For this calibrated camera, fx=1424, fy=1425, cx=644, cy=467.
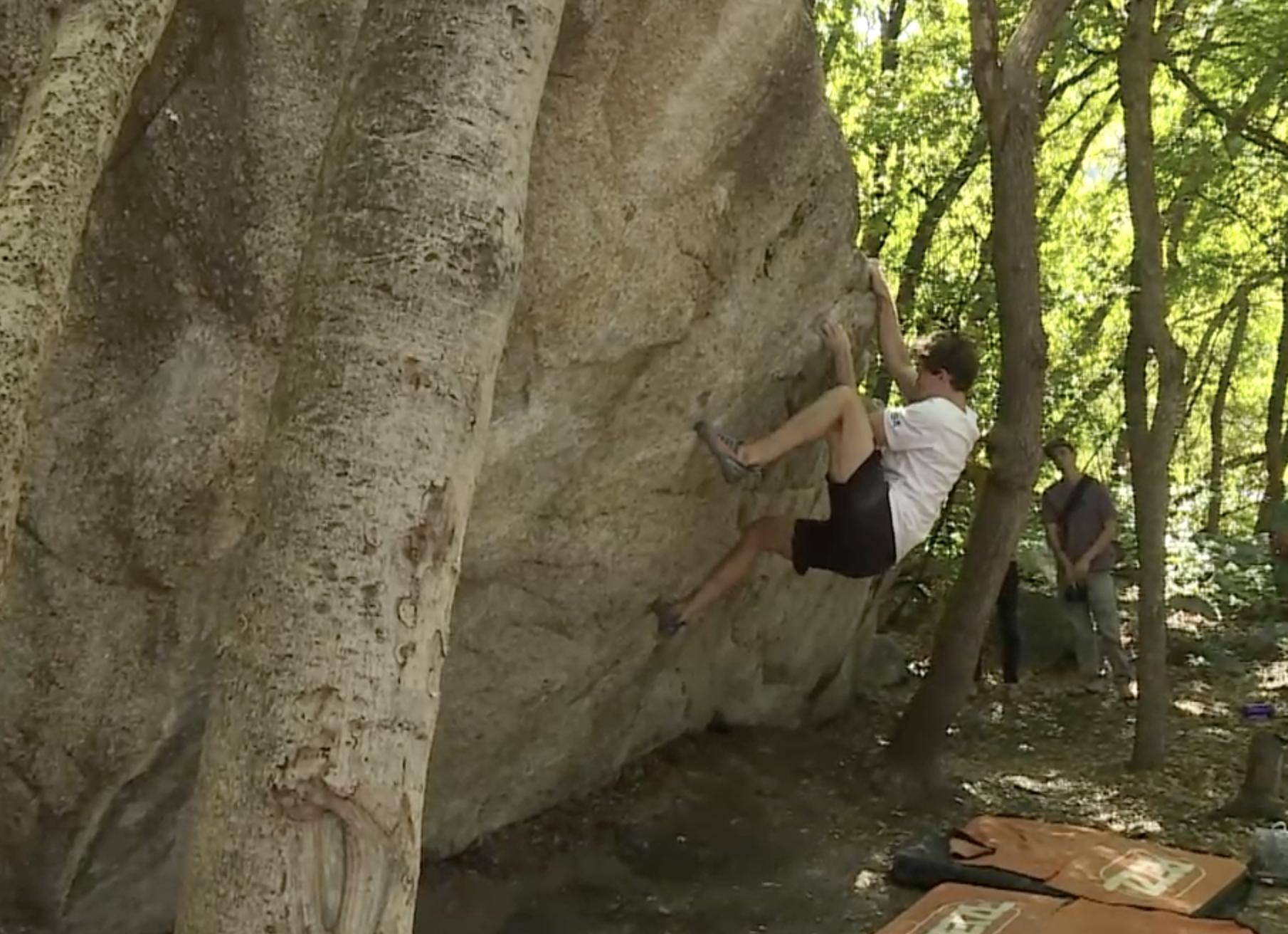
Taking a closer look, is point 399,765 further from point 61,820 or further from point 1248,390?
Result: point 1248,390

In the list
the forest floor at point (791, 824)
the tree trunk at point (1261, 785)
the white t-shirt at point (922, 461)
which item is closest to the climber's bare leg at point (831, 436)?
the white t-shirt at point (922, 461)

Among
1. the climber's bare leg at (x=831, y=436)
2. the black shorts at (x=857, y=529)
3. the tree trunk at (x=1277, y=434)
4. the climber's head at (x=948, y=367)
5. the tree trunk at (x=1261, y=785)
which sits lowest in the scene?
the tree trunk at (x=1261, y=785)

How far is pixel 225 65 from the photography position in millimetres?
4285

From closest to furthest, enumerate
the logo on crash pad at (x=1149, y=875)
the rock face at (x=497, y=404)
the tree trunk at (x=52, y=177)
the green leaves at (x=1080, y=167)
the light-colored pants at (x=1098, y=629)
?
the tree trunk at (x=52, y=177) < the rock face at (x=497, y=404) < the logo on crash pad at (x=1149, y=875) < the light-colored pants at (x=1098, y=629) < the green leaves at (x=1080, y=167)

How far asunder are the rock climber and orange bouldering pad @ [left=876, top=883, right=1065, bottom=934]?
140 centimetres

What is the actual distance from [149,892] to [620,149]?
3090 mm

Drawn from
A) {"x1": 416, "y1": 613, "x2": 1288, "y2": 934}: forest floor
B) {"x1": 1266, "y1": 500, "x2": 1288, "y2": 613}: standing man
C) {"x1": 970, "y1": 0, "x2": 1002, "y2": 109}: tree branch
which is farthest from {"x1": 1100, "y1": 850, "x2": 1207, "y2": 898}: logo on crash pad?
{"x1": 970, "y1": 0, "x2": 1002, "y2": 109}: tree branch

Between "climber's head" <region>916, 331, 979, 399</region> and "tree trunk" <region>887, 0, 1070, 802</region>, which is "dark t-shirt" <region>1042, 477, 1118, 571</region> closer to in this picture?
"tree trunk" <region>887, 0, 1070, 802</region>

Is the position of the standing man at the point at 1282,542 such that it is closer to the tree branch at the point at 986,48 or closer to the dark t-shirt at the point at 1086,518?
the dark t-shirt at the point at 1086,518

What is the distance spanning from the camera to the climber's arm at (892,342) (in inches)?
259

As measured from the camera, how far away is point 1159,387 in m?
8.31

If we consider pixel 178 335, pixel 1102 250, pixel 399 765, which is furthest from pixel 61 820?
pixel 1102 250

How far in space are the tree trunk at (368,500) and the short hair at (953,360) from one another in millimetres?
4151

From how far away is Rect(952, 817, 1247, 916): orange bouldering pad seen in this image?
596 centimetres
